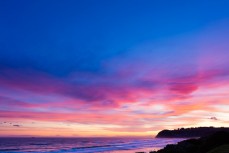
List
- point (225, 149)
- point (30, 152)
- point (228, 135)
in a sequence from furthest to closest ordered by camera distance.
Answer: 1. point (30, 152)
2. point (228, 135)
3. point (225, 149)

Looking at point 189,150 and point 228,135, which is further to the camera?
point 189,150

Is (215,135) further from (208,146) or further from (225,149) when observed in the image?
(225,149)

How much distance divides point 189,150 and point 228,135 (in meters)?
7.09

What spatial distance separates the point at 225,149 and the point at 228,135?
824 cm

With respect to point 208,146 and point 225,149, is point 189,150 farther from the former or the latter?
point 225,149

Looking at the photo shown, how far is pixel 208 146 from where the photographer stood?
27891 millimetres

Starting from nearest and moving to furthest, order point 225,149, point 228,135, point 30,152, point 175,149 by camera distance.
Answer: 1. point 225,149
2. point 228,135
3. point 175,149
4. point 30,152

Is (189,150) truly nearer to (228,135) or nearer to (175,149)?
(175,149)

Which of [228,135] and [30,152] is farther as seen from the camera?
[30,152]

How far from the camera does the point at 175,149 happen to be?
33281mm

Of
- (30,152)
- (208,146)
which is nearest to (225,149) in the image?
(208,146)

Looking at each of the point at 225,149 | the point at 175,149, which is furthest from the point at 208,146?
the point at 225,149

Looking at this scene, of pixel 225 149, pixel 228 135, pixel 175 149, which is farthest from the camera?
pixel 175 149

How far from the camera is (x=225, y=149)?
20203mm
